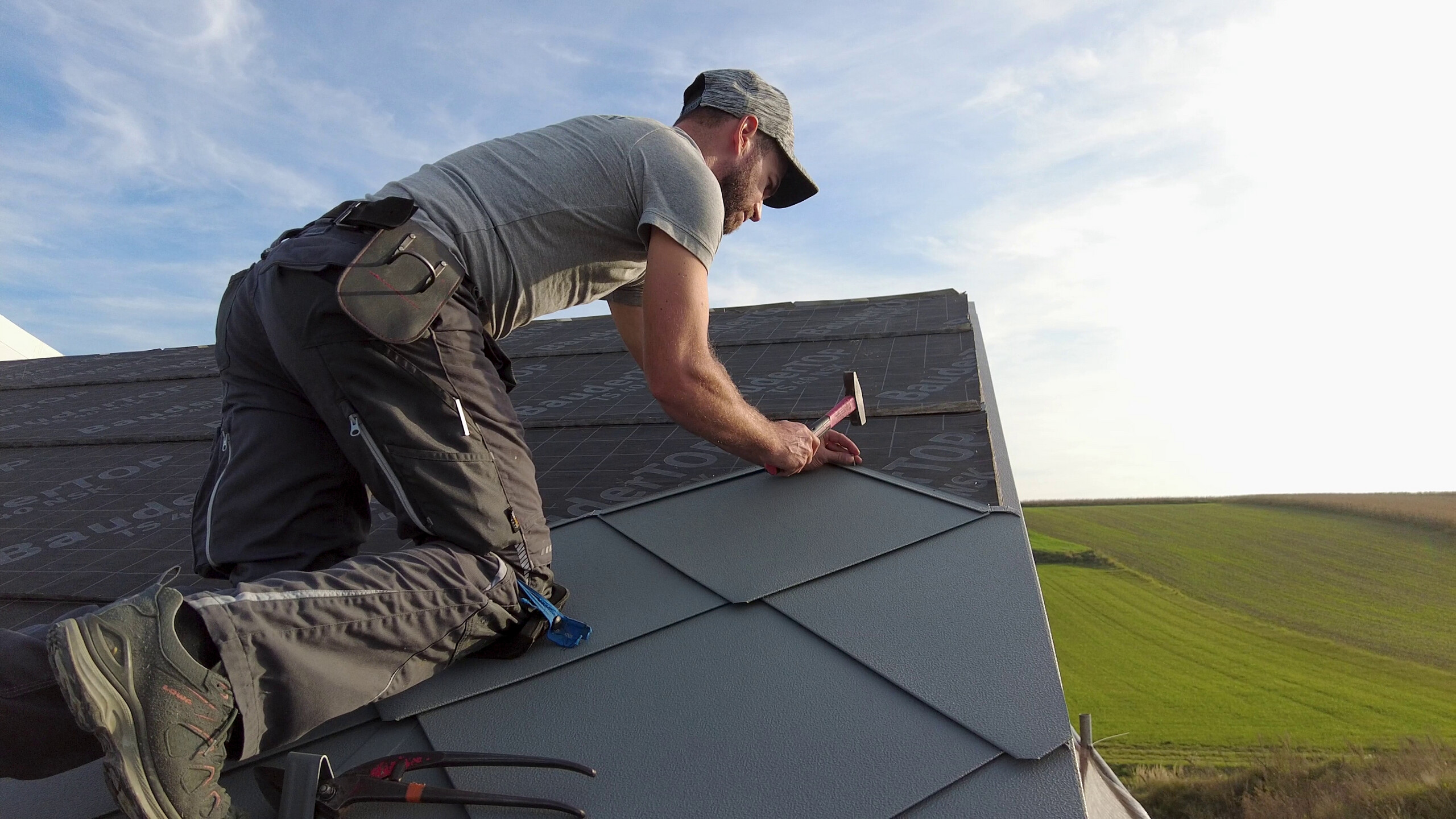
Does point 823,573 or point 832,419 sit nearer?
point 823,573

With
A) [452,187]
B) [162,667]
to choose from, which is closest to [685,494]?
[452,187]

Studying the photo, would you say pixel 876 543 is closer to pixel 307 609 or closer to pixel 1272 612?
pixel 307 609

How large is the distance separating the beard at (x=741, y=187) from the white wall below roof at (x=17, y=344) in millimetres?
8038

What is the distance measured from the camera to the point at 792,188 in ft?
5.58

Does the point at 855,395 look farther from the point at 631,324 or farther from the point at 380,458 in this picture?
the point at 380,458

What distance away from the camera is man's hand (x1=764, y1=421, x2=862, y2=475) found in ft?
5.38

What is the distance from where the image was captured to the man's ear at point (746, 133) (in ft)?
4.93

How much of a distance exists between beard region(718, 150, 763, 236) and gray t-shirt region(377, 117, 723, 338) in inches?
6.6

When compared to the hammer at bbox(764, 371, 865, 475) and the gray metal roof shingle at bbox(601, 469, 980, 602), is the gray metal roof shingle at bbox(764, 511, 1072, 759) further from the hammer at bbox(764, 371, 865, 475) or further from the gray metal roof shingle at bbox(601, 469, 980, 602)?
the hammer at bbox(764, 371, 865, 475)

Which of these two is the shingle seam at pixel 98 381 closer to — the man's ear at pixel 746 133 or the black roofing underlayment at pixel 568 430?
the black roofing underlayment at pixel 568 430

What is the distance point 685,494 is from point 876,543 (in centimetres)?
53

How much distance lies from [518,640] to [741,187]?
0.92 metres

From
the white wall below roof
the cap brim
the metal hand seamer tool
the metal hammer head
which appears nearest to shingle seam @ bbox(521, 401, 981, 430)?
the metal hammer head

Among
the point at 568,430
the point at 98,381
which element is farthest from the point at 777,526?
the point at 98,381
